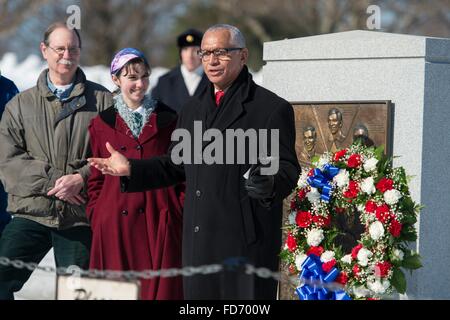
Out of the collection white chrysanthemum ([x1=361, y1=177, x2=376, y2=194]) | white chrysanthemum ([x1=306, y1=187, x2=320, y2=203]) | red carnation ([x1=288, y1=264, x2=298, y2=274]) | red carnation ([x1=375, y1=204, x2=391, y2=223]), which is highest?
white chrysanthemum ([x1=361, y1=177, x2=376, y2=194])

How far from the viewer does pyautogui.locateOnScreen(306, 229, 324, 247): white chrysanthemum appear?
7043mm

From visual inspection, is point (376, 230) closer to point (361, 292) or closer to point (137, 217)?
point (361, 292)

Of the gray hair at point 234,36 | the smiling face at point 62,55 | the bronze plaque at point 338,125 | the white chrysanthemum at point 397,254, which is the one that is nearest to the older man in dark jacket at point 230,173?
the gray hair at point 234,36

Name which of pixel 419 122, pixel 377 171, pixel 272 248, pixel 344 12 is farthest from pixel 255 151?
pixel 344 12

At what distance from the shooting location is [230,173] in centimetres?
616

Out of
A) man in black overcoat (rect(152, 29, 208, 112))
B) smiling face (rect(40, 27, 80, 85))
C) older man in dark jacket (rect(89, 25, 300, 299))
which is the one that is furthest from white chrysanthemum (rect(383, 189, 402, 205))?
man in black overcoat (rect(152, 29, 208, 112))

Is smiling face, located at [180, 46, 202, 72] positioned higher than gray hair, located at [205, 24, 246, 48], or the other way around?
smiling face, located at [180, 46, 202, 72]

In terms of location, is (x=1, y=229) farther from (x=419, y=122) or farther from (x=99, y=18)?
(x=99, y=18)

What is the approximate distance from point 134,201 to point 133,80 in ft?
2.38

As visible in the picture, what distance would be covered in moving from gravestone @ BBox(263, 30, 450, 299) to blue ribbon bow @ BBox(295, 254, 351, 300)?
0.84m

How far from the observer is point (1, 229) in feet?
25.4

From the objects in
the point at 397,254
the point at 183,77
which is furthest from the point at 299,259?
the point at 183,77

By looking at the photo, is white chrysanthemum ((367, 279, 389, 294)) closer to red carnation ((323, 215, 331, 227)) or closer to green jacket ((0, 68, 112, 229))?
red carnation ((323, 215, 331, 227))

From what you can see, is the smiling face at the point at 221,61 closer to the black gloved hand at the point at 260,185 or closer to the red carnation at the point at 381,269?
the black gloved hand at the point at 260,185
